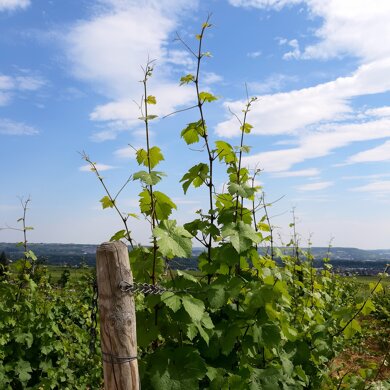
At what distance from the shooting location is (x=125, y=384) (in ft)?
7.91

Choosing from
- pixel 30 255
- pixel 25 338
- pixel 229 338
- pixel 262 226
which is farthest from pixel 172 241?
pixel 25 338

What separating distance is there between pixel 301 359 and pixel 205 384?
112 centimetres

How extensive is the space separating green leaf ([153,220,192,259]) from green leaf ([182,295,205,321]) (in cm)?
29

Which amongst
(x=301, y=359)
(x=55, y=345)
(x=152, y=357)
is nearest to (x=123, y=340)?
(x=152, y=357)

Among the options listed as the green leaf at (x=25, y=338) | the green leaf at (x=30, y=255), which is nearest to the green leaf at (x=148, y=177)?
the green leaf at (x=30, y=255)

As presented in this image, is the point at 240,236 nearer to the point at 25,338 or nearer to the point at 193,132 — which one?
the point at 193,132

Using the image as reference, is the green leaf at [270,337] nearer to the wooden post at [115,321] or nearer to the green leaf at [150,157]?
the wooden post at [115,321]

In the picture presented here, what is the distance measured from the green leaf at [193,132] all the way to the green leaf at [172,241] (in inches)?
38.2

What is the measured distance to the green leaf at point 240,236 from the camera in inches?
122

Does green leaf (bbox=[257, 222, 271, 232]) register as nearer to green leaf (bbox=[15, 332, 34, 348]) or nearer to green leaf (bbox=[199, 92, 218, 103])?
green leaf (bbox=[199, 92, 218, 103])

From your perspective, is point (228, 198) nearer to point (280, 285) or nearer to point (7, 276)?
point (280, 285)

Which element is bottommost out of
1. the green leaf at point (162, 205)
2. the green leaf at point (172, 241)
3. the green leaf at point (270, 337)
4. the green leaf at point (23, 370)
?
the green leaf at point (23, 370)

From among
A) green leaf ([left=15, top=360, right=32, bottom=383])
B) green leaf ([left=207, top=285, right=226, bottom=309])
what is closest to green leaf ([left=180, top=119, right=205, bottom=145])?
green leaf ([left=207, top=285, right=226, bottom=309])

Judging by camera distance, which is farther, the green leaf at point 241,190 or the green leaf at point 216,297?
the green leaf at point 241,190
